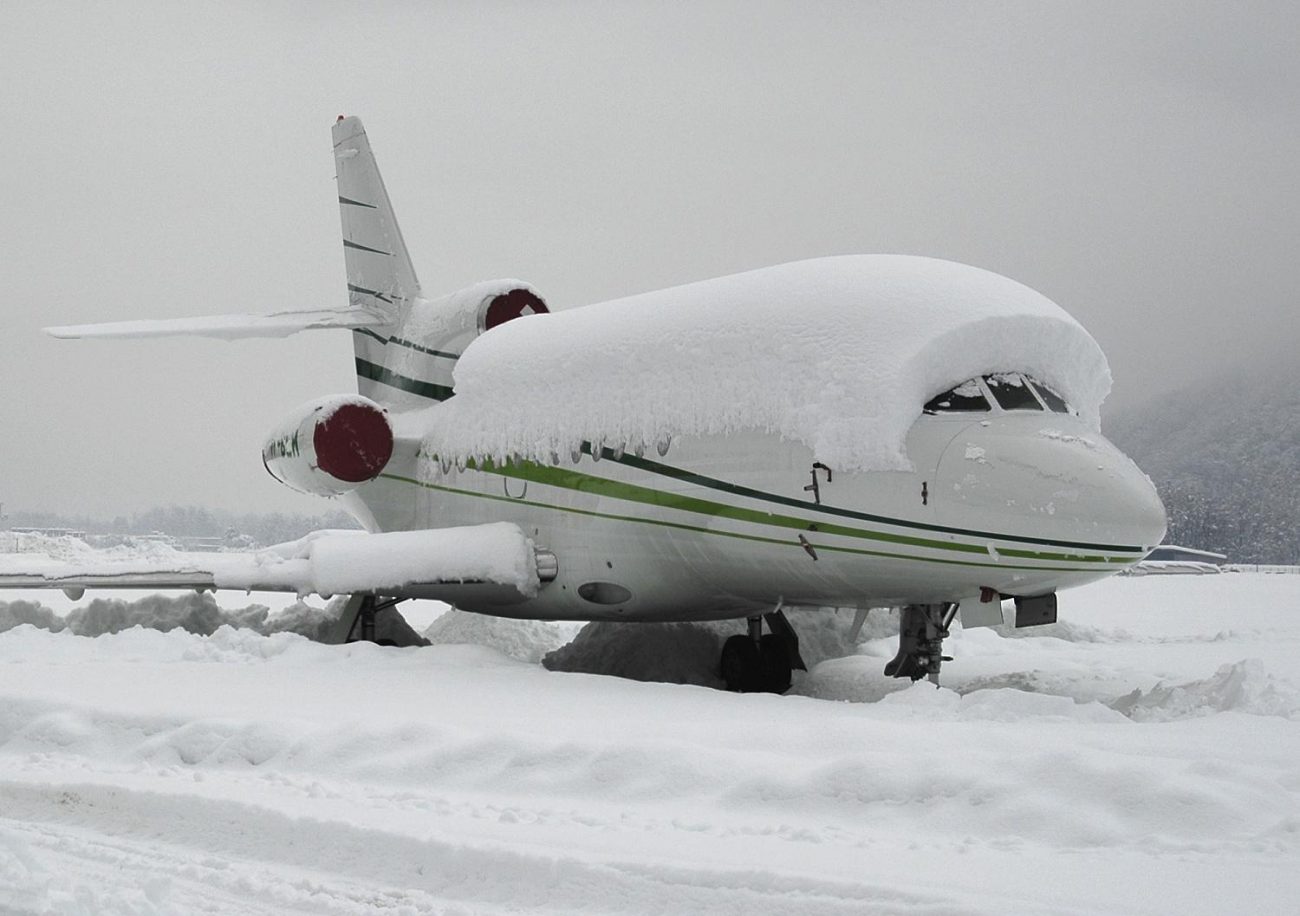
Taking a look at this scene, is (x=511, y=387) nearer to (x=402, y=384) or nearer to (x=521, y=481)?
(x=521, y=481)

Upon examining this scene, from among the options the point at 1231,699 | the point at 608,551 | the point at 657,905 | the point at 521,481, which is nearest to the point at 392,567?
the point at 521,481

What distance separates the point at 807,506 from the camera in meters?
8.98

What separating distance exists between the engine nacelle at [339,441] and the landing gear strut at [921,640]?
5762 millimetres

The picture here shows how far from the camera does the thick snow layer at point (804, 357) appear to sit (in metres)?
8.60

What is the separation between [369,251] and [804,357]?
8.40 meters

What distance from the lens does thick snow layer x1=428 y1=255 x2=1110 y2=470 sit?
28.2 ft

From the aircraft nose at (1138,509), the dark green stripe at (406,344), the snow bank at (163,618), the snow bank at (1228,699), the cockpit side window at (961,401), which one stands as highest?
the dark green stripe at (406,344)

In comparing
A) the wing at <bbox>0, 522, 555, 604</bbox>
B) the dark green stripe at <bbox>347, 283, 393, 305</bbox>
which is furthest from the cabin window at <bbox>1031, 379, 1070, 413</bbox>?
the dark green stripe at <bbox>347, 283, 393, 305</bbox>

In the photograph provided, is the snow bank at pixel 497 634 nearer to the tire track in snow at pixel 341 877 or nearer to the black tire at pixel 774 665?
the black tire at pixel 774 665

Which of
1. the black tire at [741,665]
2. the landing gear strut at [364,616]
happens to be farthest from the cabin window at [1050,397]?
the landing gear strut at [364,616]

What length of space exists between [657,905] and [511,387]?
8.35 meters

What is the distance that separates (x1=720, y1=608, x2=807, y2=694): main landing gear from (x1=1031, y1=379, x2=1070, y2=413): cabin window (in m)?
3.29

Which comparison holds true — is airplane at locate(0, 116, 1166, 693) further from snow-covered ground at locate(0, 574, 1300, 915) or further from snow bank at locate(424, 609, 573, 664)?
snow bank at locate(424, 609, 573, 664)

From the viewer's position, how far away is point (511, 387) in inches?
467
